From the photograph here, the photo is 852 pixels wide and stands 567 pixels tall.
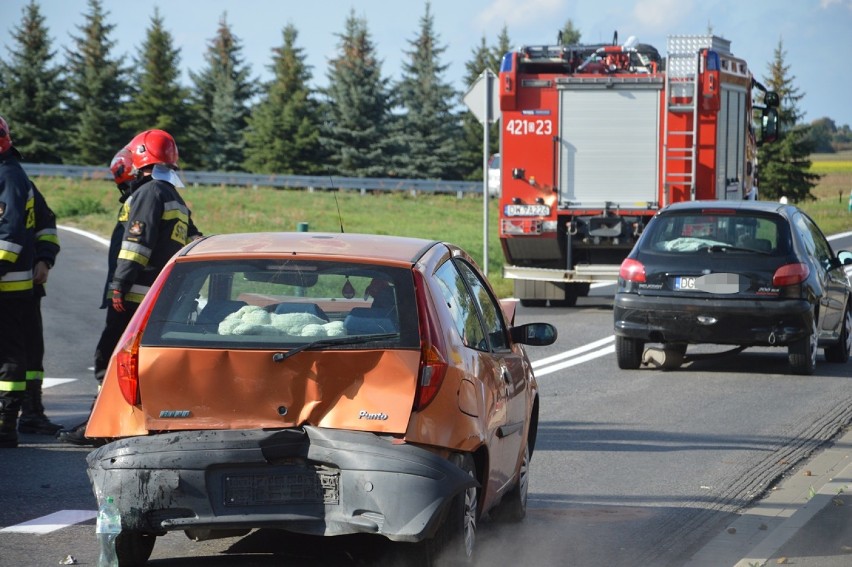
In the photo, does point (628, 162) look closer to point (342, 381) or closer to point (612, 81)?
point (612, 81)

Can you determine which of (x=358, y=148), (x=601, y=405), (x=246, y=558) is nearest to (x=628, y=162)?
(x=601, y=405)

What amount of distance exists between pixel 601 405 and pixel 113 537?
6.23 meters

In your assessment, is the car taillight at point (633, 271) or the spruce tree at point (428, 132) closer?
the car taillight at point (633, 271)

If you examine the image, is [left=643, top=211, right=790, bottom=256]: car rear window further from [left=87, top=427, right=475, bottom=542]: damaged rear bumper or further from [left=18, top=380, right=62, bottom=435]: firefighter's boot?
[left=87, top=427, right=475, bottom=542]: damaged rear bumper

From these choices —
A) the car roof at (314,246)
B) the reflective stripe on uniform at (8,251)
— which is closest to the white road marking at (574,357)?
the reflective stripe on uniform at (8,251)

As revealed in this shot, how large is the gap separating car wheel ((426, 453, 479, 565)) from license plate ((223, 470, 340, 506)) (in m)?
0.44

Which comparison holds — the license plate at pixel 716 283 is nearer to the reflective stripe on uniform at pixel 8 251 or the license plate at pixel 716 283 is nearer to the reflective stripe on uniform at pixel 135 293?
the reflective stripe on uniform at pixel 135 293

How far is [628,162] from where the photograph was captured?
59.8 feet

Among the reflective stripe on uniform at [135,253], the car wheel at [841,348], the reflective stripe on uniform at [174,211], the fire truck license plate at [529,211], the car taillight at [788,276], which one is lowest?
the car wheel at [841,348]

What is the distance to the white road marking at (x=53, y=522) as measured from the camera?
20.7 feet

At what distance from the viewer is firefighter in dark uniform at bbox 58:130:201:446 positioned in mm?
8203

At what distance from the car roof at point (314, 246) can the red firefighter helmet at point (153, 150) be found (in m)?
2.72

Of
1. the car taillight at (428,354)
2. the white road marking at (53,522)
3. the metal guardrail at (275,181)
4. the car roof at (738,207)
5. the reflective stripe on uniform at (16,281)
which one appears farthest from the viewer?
the metal guardrail at (275,181)

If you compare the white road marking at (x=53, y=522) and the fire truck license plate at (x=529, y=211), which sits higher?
the fire truck license plate at (x=529, y=211)
